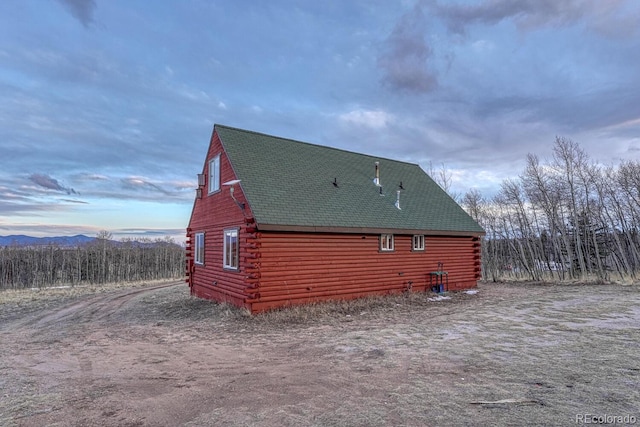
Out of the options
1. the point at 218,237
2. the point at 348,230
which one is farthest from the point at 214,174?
the point at 348,230

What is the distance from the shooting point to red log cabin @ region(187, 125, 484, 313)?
10883 mm

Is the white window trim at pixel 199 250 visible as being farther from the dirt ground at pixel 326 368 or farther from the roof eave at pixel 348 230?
the roof eave at pixel 348 230

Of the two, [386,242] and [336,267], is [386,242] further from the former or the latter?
[336,267]

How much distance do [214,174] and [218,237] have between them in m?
2.46

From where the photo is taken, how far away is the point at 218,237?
13086mm

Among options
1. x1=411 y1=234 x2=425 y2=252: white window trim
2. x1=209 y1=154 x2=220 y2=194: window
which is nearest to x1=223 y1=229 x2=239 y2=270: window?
x1=209 y1=154 x2=220 y2=194: window

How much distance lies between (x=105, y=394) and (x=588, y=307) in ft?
42.1

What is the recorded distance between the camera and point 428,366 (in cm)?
541

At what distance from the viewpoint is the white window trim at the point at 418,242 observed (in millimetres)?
14595

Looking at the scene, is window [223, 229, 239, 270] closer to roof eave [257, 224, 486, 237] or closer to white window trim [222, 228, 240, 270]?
white window trim [222, 228, 240, 270]

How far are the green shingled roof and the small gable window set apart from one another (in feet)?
1.21

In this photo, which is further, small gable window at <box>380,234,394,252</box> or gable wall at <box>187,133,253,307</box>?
small gable window at <box>380,234,394,252</box>

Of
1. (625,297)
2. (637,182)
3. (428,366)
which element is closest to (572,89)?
(625,297)

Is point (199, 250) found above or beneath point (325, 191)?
beneath
